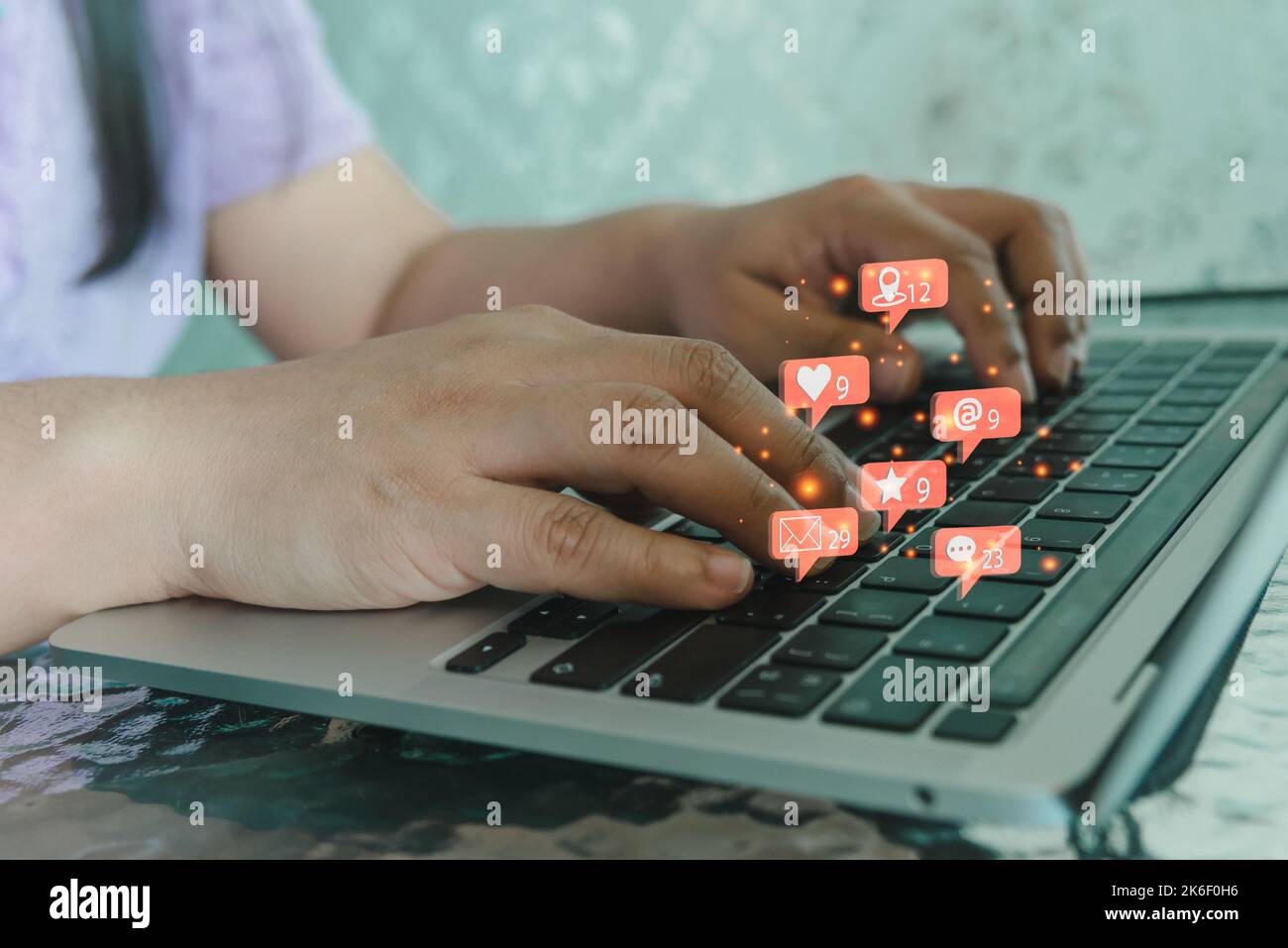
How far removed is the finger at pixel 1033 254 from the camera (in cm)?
63

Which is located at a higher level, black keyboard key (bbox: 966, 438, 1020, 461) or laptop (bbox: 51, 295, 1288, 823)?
black keyboard key (bbox: 966, 438, 1020, 461)

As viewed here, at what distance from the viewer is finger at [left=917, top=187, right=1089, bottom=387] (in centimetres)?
63

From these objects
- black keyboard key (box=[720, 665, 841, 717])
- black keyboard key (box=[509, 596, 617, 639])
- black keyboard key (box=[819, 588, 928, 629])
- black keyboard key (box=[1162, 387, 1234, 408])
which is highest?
black keyboard key (box=[1162, 387, 1234, 408])

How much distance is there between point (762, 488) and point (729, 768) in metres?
0.13

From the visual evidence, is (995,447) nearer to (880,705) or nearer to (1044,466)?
(1044,466)

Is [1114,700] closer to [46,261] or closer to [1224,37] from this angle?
[46,261]

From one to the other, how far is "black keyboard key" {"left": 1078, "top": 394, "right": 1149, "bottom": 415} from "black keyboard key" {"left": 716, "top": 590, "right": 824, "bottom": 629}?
30 cm

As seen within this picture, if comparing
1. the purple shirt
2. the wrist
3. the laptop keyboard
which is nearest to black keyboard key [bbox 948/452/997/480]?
the laptop keyboard

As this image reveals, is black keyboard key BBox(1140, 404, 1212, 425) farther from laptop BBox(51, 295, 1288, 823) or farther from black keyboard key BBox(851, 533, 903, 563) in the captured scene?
black keyboard key BBox(851, 533, 903, 563)

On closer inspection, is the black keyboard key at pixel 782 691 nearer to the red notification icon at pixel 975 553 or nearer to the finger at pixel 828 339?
the red notification icon at pixel 975 553

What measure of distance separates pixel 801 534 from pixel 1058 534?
0.32 ft

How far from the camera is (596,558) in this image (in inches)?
14.3

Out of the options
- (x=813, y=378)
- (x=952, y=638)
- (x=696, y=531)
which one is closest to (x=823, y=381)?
(x=813, y=378)

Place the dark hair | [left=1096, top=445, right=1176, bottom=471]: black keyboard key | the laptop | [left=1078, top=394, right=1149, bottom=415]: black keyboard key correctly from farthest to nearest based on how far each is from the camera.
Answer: the dark hair, [left=1078, top=394, right=1149, bottom=415]: black keyboard key, [left=1096, top=445, right=1176, bottom=471]: black keyboard key, the laptop
